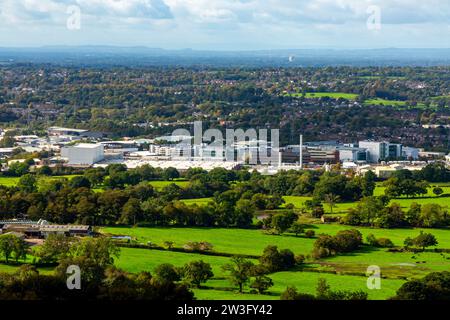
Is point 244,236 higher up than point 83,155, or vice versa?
point 83,155

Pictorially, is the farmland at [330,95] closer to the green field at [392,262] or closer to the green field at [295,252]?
the green field at [295,252]

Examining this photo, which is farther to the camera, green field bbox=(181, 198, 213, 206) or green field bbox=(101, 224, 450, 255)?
green field bbox=(181, 198, 213, 206)

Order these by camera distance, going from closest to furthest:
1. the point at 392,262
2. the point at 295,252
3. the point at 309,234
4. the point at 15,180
Answer: the point at 392,262 → the point at 295,252 → the point at 309,234 → the point at 15,180

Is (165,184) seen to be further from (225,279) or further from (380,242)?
(225,279)

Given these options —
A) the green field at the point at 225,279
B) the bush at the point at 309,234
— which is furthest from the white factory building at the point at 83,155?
the green field at the point at 225,279

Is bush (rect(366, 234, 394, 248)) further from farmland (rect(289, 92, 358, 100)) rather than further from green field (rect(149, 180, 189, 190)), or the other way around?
farmland (rect(289, 92, 358, 100))

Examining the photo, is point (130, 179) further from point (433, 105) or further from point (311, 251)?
point (433, 105)

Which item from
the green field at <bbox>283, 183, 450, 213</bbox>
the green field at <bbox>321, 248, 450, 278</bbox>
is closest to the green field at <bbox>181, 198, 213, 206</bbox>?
the green field at <bbox>283, 183, 450, 213</bbox>

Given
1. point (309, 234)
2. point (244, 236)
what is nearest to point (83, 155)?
point (244, 236)

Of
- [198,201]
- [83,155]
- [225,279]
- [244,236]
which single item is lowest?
[198,201]

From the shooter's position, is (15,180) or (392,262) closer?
(392,262)

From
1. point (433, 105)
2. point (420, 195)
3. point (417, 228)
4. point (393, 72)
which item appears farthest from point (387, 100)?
point (417, 228)
